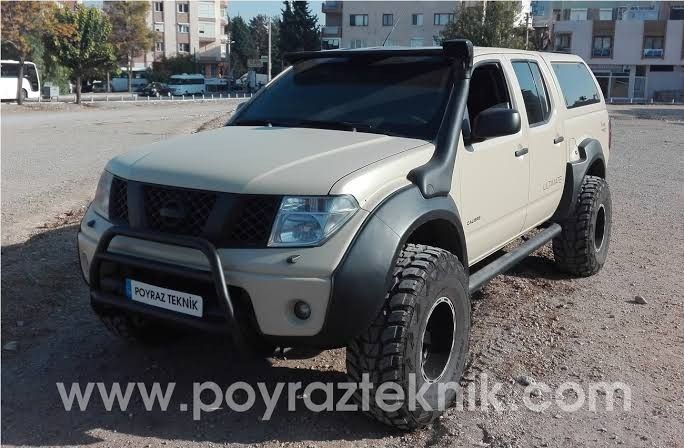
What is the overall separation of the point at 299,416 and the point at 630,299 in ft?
10.7

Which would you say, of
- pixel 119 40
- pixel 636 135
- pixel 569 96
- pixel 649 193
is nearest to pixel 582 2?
pixel 119 40

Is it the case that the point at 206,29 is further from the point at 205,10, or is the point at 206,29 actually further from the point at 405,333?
the point at 405,333

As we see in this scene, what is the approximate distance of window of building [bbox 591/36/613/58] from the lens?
65875 mm

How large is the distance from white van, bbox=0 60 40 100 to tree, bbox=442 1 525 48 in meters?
26.9

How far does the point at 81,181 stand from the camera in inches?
434

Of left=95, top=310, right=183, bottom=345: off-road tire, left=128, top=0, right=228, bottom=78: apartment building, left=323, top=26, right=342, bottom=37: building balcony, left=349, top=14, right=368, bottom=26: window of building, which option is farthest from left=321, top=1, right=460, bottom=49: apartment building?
left=95, top=310, right=183, bottom=345: off-road tire

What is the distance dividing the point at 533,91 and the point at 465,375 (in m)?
2.33

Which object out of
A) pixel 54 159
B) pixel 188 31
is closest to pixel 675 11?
pixel 188 31

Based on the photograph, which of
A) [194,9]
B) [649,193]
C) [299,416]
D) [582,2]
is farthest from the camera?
[194,9]

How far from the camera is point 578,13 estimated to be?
68.2 meters

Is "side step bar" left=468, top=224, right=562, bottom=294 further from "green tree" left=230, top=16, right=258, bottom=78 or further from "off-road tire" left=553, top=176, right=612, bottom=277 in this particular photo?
"green tree" left=230, top=16, right=258, bottom=78

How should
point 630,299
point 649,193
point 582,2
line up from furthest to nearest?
point 582,2
point 649,193
point 630,299

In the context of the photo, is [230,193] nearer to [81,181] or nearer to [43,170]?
[81,181]

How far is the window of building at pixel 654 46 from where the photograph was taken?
6391cm
